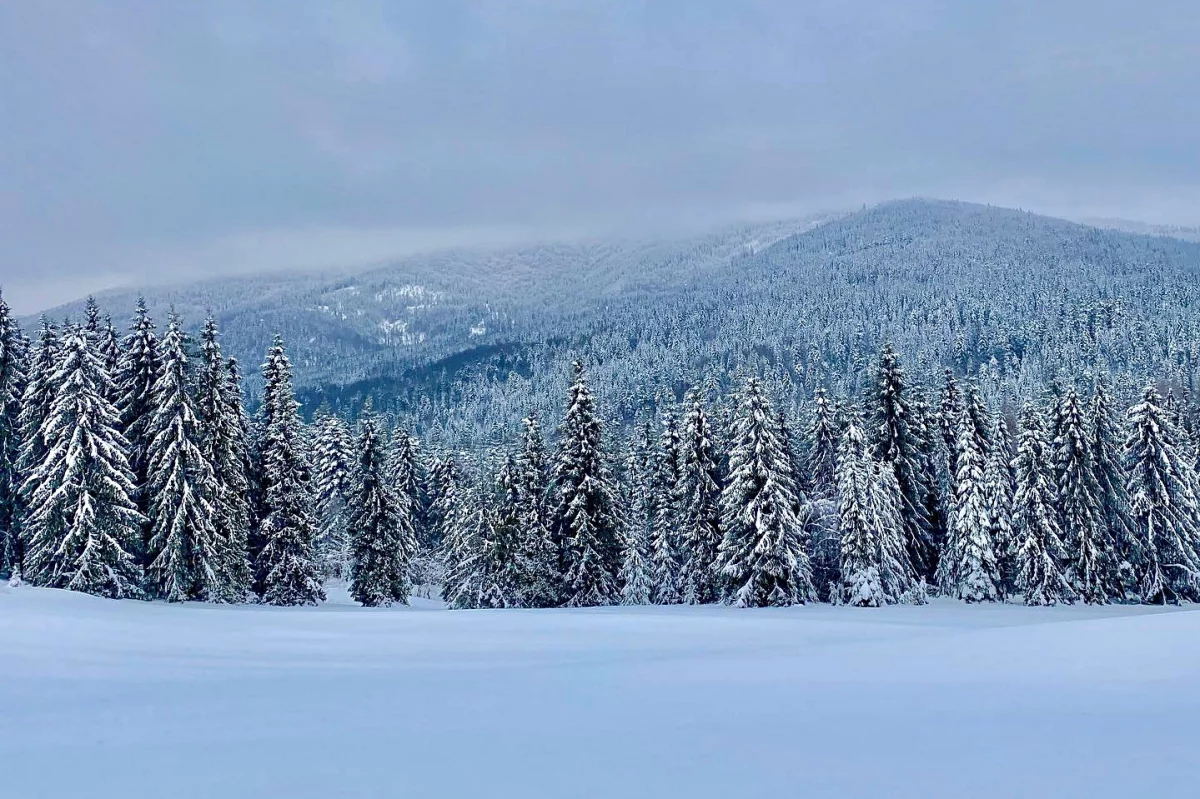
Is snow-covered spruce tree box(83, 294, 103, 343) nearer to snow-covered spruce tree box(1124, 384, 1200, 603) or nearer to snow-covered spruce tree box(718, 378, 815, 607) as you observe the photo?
snow-covered spruce tree box(718, 378, 815, 607)

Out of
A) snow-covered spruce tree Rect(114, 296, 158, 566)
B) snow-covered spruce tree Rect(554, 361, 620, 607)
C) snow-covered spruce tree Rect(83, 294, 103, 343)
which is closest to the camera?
snow-covered spruce tree Rect(114, 296, 158, 566)

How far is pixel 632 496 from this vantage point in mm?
49750

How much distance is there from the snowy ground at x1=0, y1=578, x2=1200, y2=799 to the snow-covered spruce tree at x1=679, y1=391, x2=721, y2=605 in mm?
20438

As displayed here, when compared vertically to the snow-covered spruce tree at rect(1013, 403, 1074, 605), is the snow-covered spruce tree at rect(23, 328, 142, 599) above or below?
above

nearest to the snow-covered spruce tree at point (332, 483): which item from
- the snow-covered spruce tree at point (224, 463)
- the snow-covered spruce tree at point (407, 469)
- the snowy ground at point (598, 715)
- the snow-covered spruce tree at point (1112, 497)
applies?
the snow-covered spruce tree at point (407, 469)

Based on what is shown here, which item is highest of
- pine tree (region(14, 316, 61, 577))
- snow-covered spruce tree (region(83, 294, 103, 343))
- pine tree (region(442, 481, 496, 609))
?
snow-covered spruce tree (region(83, 294, 103, 343))

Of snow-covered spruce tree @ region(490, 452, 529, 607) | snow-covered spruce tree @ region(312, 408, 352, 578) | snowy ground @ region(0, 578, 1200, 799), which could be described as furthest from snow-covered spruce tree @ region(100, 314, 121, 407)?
snow-covered spruce tree @ region(312, 408, 352, 578)

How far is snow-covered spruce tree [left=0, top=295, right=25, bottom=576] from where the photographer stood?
3775cm

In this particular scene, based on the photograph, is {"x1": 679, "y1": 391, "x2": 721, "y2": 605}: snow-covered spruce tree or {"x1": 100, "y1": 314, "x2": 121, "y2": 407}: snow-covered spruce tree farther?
{"x1": 679, "y1": 391, "x2": 721, "y2": 605}: snow-covered spruce tree

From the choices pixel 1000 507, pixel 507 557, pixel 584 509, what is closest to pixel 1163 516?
pixel 1000 507

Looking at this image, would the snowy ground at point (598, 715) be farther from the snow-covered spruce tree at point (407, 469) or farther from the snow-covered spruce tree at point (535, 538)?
the snow-covered spruce tree at point (407, 469)

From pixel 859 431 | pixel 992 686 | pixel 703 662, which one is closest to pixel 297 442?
pixel 859 431

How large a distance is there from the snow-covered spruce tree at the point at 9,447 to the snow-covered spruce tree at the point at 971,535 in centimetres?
4535

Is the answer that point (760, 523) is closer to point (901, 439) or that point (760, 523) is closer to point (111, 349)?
point (901, 439)
